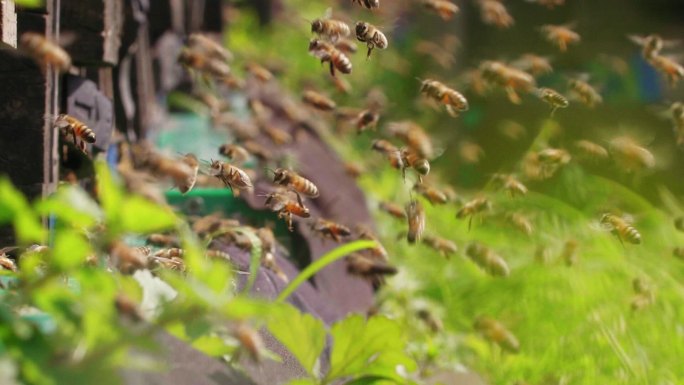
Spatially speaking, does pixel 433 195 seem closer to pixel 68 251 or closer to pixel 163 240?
Answer: pixel 163 240

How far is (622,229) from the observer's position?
9.43ft

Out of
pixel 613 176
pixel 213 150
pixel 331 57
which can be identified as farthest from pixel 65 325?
pixel 613 176

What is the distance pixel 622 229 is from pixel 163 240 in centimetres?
144

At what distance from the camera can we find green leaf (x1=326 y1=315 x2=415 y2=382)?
1646mm

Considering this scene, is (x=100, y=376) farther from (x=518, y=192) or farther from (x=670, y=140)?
(x=670, y=140)

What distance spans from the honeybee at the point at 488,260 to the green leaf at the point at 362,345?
1791 mm

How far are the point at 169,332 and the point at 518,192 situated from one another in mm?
2310

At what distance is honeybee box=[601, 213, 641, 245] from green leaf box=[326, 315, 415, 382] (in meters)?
1.43

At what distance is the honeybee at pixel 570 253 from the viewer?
3545 millimetres

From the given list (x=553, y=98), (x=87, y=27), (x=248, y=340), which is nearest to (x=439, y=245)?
(x=553, y=98)

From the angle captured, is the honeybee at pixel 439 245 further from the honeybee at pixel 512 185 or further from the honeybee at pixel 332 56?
the honeybee at pixel 332 56

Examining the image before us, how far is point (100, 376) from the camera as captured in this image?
2.96 ft

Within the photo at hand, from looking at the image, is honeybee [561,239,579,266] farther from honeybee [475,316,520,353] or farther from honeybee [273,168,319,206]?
honeybee [273,168,319,206]

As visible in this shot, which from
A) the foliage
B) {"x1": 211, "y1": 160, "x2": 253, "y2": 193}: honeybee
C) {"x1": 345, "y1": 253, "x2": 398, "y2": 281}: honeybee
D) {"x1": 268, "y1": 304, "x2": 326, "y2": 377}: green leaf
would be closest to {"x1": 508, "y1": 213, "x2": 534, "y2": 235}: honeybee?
{"x1": 345, "y1": 253, "x2": 398, "y2": 281}: honeybee
